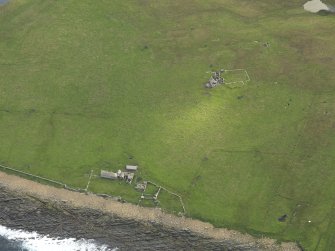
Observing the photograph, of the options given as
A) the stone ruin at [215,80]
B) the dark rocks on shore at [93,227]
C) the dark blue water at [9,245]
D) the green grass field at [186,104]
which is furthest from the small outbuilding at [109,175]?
the stone ruin at [215,80]

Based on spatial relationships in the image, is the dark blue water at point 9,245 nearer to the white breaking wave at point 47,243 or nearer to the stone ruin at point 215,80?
the white breaking wave at point 47,243

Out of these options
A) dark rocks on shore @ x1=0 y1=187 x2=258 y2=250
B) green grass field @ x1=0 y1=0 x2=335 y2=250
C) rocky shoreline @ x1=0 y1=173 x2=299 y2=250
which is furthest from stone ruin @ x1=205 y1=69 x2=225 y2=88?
dark rocks on shore @ x1=0 y1=187 x2=258 y2=250

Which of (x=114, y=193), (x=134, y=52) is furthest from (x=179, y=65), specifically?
(x=114, y=193)

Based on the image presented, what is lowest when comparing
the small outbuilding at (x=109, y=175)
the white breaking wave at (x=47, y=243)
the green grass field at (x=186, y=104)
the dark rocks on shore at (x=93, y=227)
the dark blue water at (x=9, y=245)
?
the dark blue water at (x=9, y=245)

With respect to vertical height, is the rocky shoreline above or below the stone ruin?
below

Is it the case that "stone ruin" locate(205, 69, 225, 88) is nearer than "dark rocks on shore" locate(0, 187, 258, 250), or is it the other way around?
"dark rocks on shore" locate(0, 187, 258, 250)

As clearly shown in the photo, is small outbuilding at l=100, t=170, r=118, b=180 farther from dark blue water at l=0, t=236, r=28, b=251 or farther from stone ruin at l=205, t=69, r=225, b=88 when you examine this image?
stone ruin at l=205, t=69, r=225, b=88
